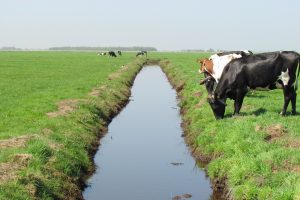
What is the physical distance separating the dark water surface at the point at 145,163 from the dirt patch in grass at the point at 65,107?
219 centimetres

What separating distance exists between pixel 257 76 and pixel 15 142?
9356mm

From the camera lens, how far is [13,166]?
11523 mm

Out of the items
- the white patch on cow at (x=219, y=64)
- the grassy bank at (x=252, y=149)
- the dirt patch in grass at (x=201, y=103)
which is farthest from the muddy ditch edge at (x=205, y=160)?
the white patch on cow at (x=219, y=64)

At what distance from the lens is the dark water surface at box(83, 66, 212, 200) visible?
1282 centimetres

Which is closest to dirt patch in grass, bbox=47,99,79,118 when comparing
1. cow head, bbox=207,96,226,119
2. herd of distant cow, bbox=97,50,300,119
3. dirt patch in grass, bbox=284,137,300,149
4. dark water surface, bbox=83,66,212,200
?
dark water surface, bbox=83,66,212,200

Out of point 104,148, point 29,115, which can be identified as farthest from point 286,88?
point 29,115

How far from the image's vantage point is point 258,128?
14.8 m

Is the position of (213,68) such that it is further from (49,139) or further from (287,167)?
(287,167)

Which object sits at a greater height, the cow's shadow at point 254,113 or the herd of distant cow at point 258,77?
the herd of distant cow at point 258,77

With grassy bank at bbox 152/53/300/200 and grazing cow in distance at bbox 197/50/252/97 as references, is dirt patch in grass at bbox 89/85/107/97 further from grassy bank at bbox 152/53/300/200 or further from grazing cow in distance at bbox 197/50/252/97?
grassy bank at bbox 152/53/300/200

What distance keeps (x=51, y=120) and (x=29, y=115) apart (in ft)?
5.89

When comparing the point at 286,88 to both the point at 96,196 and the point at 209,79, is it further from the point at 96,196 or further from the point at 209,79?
the point at 96,196

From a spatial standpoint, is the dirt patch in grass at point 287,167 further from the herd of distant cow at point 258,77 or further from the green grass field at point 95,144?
the herd of distant cow at point 258,77

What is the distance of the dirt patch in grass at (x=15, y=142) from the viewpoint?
13447mm
